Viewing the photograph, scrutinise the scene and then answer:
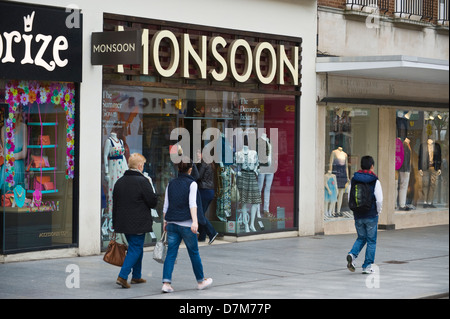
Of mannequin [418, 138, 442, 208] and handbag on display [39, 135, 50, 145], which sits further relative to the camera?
mannequin [418, 138, 442, 208]

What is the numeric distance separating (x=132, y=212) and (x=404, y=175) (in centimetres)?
1131

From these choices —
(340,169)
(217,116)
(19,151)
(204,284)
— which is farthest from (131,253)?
(340,169)

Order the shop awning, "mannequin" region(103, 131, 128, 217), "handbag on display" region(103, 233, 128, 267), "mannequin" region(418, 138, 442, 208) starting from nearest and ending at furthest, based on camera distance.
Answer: "handbag on display" region(103, 233, 128, 267) < "mannequin" region(103, 131, 128, 217) < the shop awning < "mannequin" region(418, 138, 442, 208)

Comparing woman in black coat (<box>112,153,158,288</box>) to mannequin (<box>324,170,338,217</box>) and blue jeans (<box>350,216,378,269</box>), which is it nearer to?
blue jeans (<box>350,216,378,269</box>)

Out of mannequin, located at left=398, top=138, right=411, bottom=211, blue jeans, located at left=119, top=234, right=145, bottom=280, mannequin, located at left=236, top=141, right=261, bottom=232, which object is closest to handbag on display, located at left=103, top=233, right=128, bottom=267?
blue jeans, located at left=119, top=234, right=145, bottom=280

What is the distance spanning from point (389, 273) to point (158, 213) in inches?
181

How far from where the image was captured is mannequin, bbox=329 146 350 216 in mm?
18469

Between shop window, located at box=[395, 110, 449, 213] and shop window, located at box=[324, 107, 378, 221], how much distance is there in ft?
4.44

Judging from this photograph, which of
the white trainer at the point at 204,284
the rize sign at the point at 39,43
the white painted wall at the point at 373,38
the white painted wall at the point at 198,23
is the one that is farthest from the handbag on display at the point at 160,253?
the white painted wall at the point at 373,38

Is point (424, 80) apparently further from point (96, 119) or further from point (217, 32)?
point (96, 119)

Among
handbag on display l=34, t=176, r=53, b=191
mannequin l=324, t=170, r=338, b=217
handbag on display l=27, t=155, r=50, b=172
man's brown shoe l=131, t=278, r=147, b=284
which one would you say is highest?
handbag on display l=27, t=155, r=50, b=172
